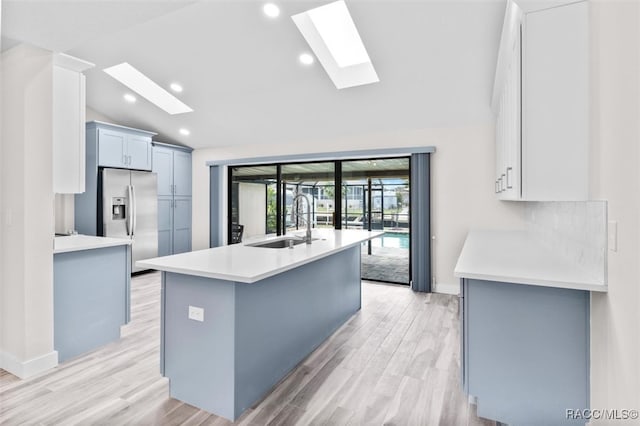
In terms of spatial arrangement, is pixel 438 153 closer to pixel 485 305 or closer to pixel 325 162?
pixel 325 162

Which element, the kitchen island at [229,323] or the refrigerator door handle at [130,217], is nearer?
the kitchen island at [229,323]

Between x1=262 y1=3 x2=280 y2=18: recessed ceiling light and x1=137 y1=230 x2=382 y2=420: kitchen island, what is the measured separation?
6.92 feet

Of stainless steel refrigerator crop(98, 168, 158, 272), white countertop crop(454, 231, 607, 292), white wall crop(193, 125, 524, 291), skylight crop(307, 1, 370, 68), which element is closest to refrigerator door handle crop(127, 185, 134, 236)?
stainless steel refrigerator crop(98, 168, 158, 272)

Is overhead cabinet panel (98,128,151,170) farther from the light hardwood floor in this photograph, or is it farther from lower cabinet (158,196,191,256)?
the light hardwood floor

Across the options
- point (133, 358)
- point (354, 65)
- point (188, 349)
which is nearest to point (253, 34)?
point (354, 65)

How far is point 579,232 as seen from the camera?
71.1 inches

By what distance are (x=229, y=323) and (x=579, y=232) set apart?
6.47 ft

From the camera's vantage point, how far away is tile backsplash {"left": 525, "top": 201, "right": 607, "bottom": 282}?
4.80 feet

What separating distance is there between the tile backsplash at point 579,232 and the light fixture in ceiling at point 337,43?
2.29 metres

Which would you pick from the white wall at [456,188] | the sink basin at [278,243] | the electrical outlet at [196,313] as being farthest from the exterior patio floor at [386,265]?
the electrical outlet at [196,313]

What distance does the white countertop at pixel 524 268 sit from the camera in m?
1.49

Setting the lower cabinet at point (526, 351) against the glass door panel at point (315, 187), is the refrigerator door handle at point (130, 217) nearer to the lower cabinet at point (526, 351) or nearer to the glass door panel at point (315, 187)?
the glass door panel at point (315, 187)

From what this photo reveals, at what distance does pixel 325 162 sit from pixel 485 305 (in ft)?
13.1

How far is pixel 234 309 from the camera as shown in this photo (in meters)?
1.85
